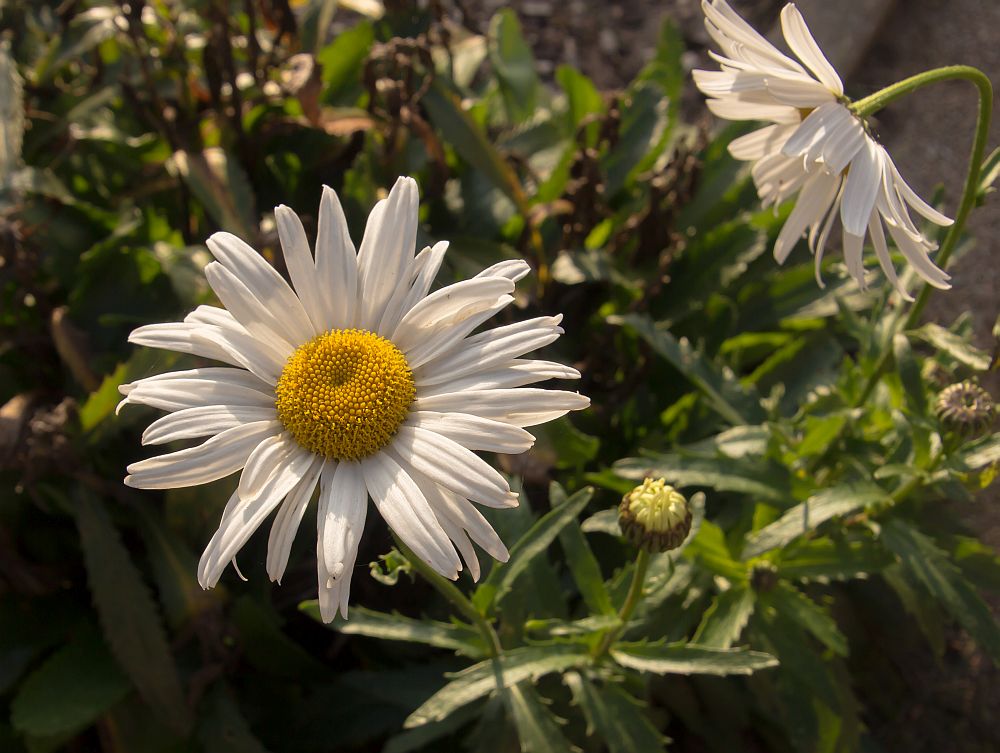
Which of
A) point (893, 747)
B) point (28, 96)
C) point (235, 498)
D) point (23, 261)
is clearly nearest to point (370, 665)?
point (235, 498)

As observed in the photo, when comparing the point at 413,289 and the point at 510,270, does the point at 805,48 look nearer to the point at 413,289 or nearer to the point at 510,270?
the point at 510,270

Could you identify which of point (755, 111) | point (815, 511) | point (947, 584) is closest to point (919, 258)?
point (755, 111)

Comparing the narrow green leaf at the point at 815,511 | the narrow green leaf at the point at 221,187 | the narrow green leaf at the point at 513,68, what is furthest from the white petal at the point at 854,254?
the narrow green leaf at the point at 513,68

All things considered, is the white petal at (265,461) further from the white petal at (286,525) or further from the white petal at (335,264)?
the white petal at (335,264)

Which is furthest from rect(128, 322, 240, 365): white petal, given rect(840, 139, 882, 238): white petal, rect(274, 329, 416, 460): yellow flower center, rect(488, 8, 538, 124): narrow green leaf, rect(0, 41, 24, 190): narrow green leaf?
rect(488, 8, 538, 124): narrow green leaf

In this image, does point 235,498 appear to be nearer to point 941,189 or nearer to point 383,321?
point 383,321
